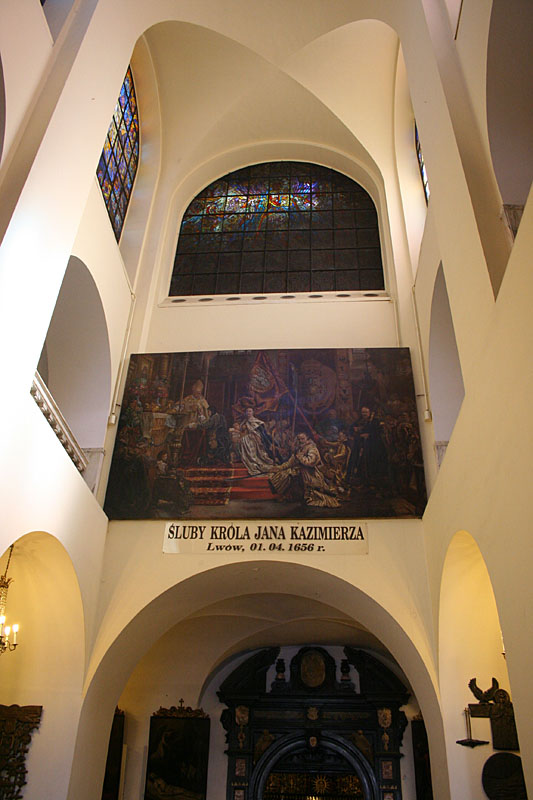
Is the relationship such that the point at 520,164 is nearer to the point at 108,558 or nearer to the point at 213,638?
the point at 108,558

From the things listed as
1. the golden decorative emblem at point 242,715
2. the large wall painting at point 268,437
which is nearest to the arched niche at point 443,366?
the large wall painting at point 268,437

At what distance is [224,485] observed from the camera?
759cm

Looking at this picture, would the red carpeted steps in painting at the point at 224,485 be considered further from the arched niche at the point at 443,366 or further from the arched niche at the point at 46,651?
the arched niche at the point at 443,366

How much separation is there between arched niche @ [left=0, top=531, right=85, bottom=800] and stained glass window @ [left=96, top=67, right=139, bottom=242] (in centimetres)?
482

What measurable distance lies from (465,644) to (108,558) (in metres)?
3.76

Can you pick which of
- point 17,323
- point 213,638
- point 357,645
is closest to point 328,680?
point 357,645

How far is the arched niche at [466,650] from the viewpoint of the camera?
5.92 metres

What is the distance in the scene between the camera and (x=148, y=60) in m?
10.5

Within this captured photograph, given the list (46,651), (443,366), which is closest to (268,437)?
(443,366)

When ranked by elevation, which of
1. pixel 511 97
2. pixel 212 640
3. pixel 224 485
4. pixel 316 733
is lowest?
pixel 316 733

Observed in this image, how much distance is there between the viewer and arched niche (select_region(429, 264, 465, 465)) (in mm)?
7578

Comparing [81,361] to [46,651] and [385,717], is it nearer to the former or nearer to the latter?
[46,651]

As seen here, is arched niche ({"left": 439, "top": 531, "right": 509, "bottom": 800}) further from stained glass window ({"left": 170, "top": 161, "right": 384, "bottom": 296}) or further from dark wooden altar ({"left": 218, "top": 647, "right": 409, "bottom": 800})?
stained glass window ({"left": 170, "top": 161, "right": 384, "bottom": 296})

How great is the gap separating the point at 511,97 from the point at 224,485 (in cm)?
478
